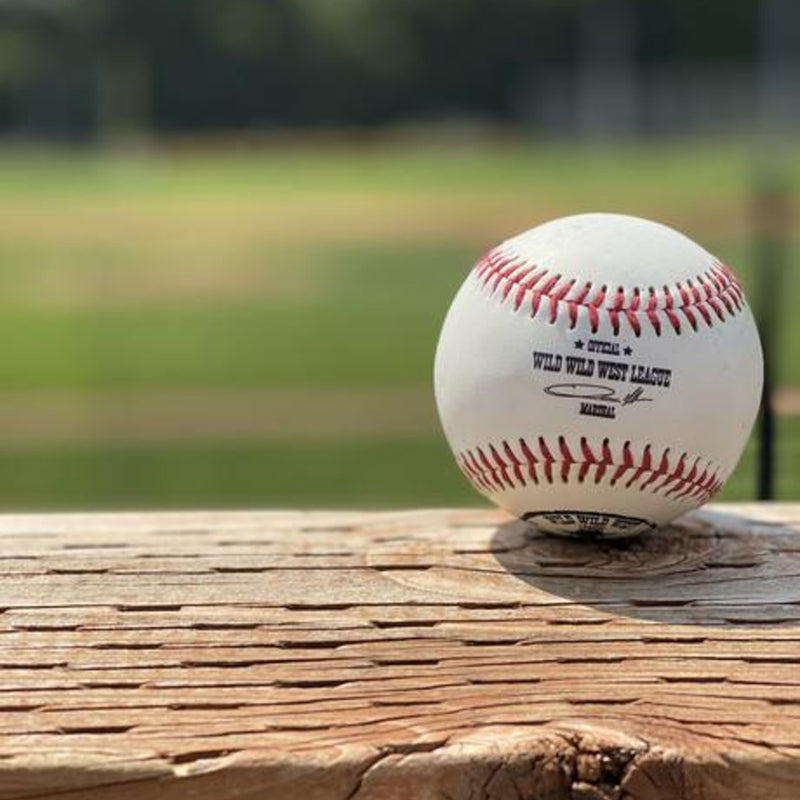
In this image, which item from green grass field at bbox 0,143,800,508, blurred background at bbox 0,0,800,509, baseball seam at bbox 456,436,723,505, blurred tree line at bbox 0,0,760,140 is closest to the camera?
baseball seam at bbox 456,436,723,505

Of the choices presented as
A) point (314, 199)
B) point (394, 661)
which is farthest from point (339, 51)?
Answer: point (394, 661)

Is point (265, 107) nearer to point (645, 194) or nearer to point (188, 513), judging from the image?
point (645, 194)

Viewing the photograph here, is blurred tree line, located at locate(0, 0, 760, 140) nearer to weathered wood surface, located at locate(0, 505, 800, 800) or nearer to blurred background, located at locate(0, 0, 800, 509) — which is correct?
blurred background, located at locate(0, 0, 800, 509)

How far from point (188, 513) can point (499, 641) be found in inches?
25.2

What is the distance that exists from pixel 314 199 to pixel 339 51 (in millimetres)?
24020

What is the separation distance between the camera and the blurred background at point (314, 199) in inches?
282

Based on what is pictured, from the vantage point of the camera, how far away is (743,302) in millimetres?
1719

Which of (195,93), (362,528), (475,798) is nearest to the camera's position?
(475,798)

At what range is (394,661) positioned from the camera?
1391 mm

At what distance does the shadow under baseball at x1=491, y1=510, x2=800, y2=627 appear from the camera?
1529 millimetres

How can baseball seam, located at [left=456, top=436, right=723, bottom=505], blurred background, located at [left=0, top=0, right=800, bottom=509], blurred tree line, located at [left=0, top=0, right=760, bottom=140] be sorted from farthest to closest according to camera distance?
blurred tree line, located at [left=0, top=0, right=760, bottom=140] → blurred background, located at [left=0, top=0, right=800, bottom=509] → baseball seam, located at [left=456, top=436, right=723, bottom=505]

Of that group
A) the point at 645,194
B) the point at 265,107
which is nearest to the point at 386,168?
the point at 645,194
